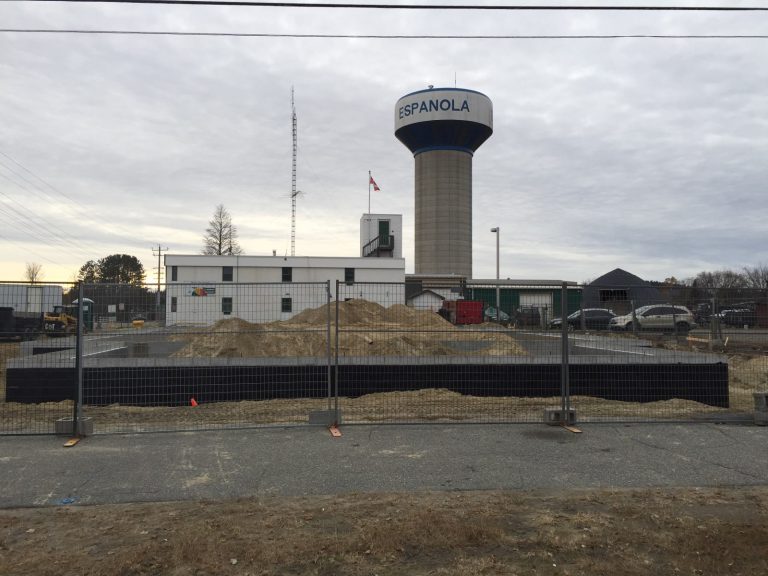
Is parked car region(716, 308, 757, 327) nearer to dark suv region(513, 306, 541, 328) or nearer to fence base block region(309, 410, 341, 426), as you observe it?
dark suv region(513, 306, 541, 328)

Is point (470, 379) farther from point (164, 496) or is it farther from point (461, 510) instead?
point (164, 496)

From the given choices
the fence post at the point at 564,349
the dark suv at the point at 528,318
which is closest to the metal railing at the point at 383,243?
the dark suv at the point at 528,318

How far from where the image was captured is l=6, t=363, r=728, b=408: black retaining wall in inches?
415

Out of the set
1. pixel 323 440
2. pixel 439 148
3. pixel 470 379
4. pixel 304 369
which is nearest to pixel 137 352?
pixel 304 369

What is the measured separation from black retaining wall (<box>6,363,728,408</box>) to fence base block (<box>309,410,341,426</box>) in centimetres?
240

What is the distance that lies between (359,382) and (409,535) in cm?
664

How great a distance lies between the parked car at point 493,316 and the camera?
9070mm

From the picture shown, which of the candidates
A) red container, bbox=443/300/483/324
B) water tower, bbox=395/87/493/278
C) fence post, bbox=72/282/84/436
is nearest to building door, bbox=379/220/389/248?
water tower, bbox=395/87/493/278

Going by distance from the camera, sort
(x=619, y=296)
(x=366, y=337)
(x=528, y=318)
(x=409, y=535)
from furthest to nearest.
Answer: (x=366, y=337) → (x=619, y=296) → (x=528, y=318) → (x=409, y=535)

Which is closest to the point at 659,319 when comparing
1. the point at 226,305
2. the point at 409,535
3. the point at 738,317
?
the point at 738,317

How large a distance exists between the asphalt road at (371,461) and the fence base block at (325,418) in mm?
138

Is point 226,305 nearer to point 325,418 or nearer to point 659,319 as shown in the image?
point 325,418

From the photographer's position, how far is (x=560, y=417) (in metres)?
8.67

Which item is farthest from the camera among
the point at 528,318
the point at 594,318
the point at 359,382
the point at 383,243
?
the point at 383,243
